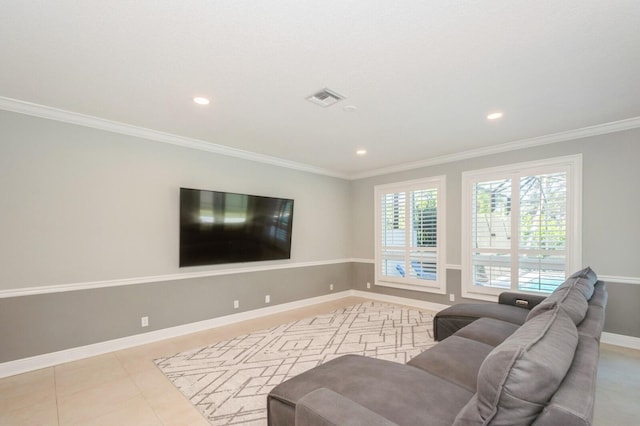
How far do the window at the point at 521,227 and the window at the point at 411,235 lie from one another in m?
0.46

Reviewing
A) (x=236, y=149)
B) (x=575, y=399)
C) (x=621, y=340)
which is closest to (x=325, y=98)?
(x=236, y=149)

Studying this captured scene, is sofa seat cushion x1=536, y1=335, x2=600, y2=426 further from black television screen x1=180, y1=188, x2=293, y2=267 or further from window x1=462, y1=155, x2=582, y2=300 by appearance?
black television screen x1=180, y1=188, x2=293, y2=267

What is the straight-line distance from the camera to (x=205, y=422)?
→ 219 centimetres

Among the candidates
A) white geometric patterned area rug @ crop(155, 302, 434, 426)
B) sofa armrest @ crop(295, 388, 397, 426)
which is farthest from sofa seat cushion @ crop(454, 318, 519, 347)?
sofa armrest @ crop(295, 388, 397, 426)

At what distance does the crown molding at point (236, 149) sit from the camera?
10.3 ft

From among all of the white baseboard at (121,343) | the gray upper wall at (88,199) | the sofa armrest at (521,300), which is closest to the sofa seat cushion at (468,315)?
the sofa armrest at (521,300)

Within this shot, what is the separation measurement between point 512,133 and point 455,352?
10.5 feet

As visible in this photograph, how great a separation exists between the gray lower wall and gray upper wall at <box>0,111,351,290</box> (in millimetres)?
195

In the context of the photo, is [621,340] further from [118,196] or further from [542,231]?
[118,196]

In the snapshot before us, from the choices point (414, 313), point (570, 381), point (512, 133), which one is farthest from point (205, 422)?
point (512, 133)

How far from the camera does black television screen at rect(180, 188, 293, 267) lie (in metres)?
4.10

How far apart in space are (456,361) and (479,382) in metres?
1.11

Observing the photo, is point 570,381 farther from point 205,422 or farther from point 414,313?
point 414,313

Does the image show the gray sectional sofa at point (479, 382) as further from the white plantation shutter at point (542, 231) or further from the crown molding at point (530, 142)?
the crown molding at point (530, 142)
